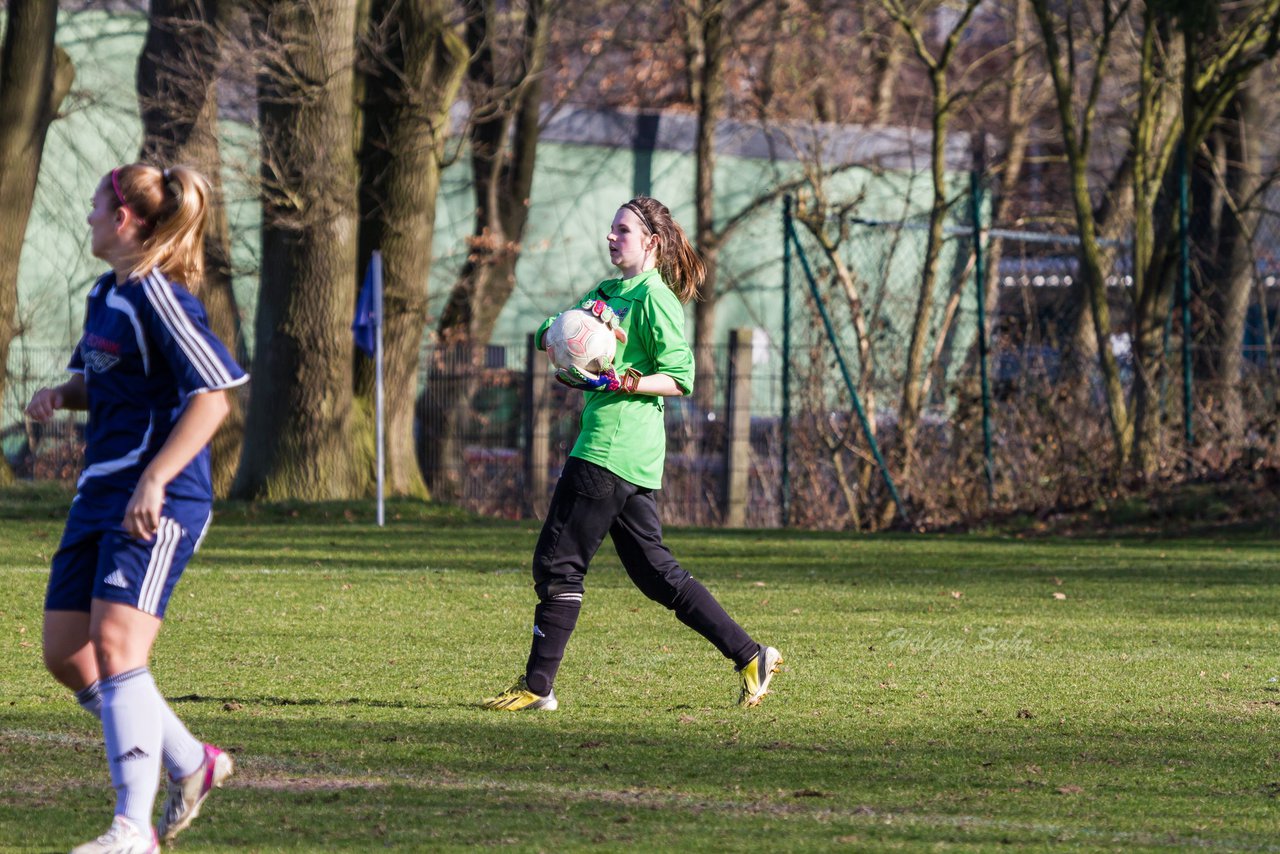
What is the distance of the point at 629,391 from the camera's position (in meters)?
6.22

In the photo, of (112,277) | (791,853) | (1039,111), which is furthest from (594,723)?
(1039,111)

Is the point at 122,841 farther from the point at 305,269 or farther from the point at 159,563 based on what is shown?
the point at 305,269

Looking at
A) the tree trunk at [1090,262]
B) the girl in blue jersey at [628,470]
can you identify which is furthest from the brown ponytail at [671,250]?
the tree trunk at [1090,262]

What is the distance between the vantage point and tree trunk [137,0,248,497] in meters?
17.3

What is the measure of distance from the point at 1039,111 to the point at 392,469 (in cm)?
1708

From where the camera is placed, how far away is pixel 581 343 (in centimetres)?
615

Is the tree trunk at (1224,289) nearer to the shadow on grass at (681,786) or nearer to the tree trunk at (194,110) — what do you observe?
the tree trunk at (194,110)

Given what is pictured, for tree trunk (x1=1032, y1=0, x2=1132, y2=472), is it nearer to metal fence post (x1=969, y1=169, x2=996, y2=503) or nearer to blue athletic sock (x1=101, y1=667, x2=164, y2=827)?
metal fence post (x1=969, y1=169, x2=996, y2=503)

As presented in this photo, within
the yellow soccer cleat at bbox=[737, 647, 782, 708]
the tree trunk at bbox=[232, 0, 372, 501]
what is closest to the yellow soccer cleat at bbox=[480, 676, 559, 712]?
the yellow soccer cleat at bbox=[737, 647, 782, 708]

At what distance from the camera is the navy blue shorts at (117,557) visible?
423cm

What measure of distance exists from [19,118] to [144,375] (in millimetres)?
14502

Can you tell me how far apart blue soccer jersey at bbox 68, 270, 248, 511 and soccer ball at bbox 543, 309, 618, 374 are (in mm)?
1915

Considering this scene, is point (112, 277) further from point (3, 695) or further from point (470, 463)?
point (470, 463)

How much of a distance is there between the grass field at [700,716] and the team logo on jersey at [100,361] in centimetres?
118
